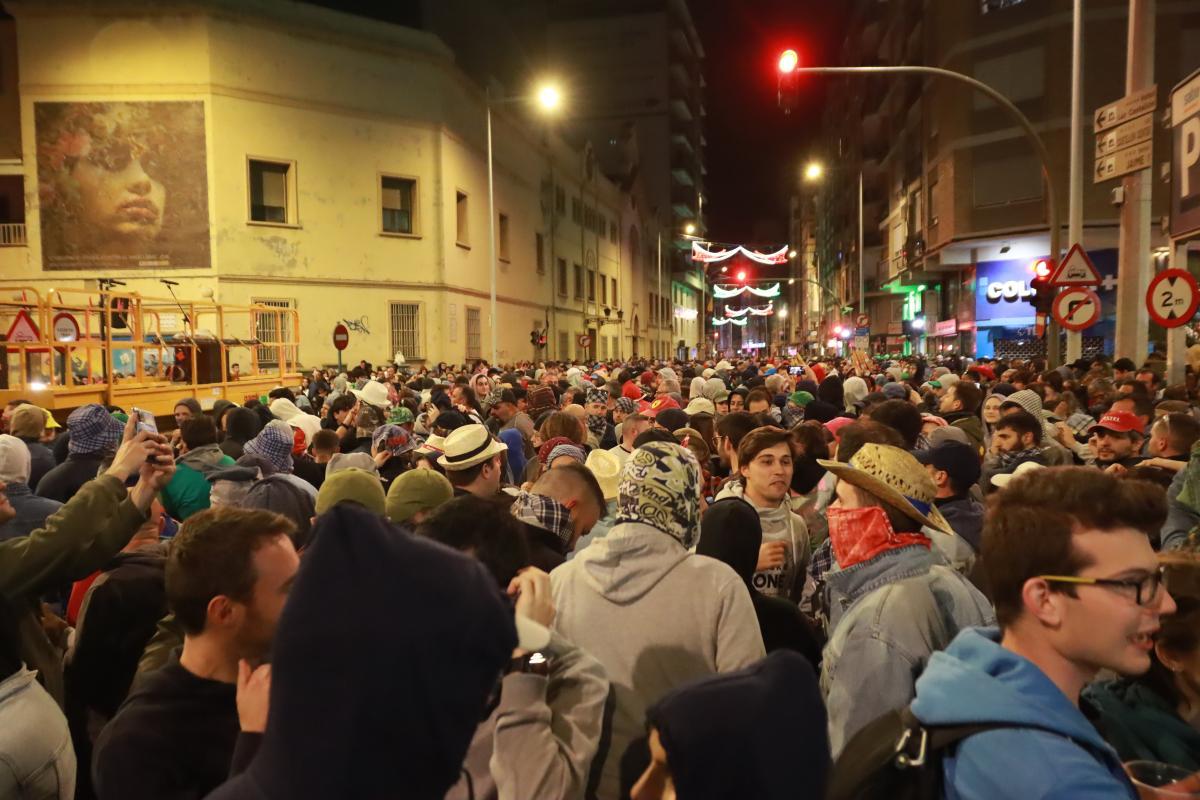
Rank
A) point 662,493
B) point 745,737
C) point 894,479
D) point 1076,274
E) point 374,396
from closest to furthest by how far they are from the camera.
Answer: point 745,737
point 662,493
point 894,479
point 1076,274
point 374,396

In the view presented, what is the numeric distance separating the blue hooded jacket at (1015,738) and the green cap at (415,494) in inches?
122

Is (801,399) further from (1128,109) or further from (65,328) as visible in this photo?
(65,328)

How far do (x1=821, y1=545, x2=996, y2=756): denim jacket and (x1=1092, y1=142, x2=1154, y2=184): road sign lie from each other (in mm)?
10047

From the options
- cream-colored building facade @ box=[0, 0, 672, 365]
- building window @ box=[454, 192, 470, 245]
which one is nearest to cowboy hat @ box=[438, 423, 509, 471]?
cream-colored building facade @ box=[0, 0, 672, 365]

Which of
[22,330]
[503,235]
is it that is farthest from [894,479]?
[503,235]

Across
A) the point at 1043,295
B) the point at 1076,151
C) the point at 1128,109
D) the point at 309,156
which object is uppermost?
the point at 309,156

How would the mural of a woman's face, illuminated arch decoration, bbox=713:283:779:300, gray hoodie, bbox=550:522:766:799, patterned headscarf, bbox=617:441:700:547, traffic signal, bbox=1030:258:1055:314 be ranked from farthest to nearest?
illuminated arch decoration, bbox=713:283:779:300, the mural of a woman's face, traffic signal, bbox=1030:258:1055:314, patterned headscarf, bbox=617:441:700:547, gray hoodie, bbox=550:522:766:799

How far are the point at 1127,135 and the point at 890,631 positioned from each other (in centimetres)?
1094

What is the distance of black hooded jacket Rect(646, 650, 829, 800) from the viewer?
1421 mm

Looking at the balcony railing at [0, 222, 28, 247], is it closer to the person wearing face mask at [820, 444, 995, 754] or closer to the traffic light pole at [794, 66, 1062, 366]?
the traffic light pole at [794, 66, 1062, 366]

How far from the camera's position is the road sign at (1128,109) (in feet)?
34.3

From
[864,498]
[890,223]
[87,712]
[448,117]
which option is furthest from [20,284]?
[890,223]

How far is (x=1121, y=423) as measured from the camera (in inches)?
258

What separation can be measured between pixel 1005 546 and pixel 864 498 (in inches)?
46.8
